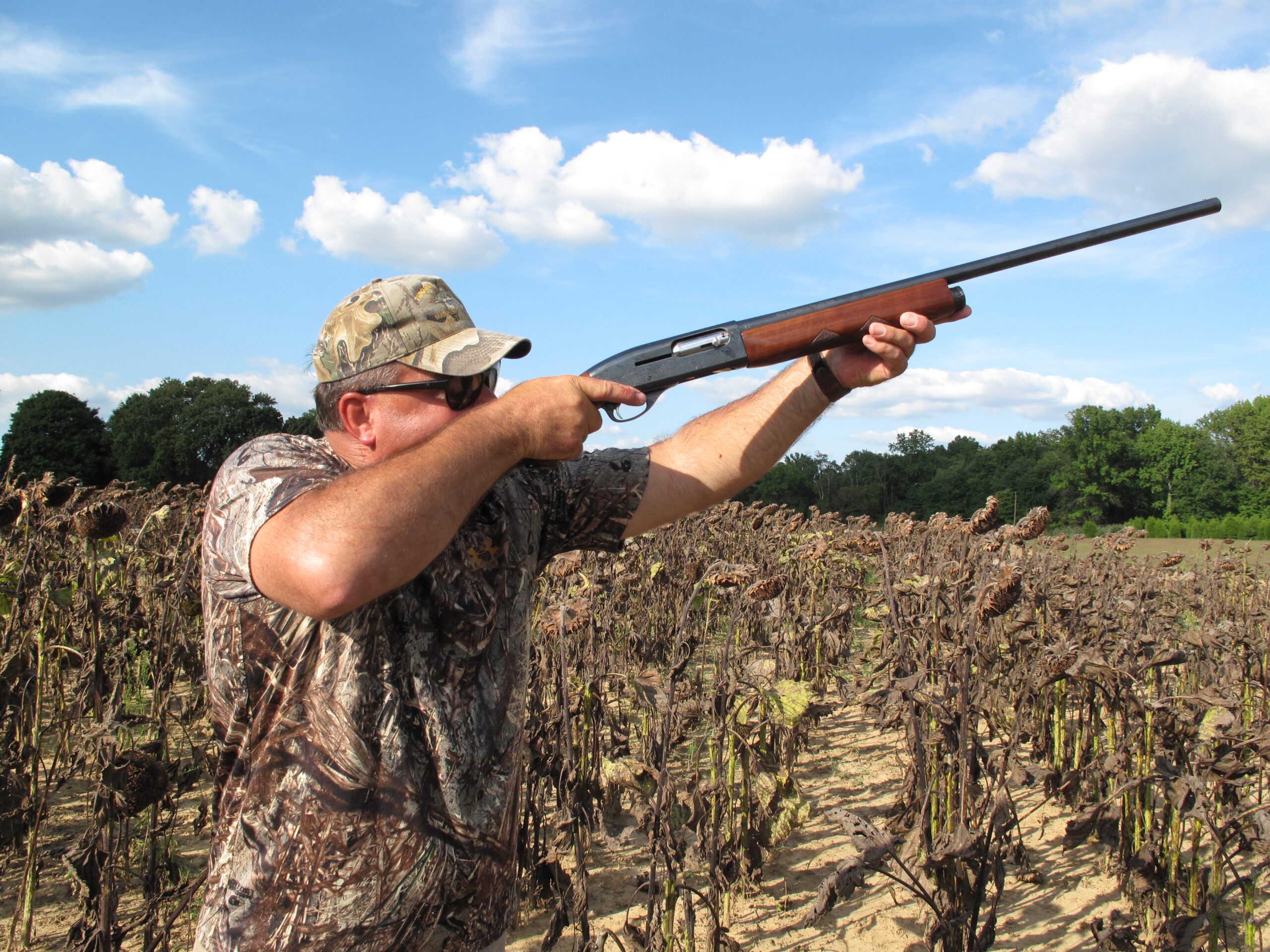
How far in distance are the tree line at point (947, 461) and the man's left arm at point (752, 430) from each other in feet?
98.2

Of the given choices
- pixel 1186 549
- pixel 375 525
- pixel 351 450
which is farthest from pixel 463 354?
pixel 1186 549

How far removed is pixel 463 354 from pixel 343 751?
795 mm

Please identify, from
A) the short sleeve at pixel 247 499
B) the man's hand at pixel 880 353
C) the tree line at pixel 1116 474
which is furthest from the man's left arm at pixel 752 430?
the tree line at pixel 1116 474

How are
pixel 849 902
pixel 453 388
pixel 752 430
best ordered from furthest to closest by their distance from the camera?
1. pixel 849 902
2. pixel 752 430
3. pixel 453 388

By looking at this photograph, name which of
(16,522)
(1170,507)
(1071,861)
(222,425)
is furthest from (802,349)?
(1170,507)

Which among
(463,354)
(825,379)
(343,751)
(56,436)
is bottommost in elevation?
(343,751)

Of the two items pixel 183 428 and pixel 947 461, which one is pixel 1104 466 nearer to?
pixel 947 461

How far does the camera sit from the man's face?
5.14 ft


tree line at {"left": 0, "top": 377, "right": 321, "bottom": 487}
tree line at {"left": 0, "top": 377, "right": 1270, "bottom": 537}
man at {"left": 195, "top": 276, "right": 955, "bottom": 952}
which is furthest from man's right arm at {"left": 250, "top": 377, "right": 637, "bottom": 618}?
tree line at {"left": 0, "top": 377, "right": 321, "bottom": 487}

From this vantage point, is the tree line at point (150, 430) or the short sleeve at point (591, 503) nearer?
the short sleeve at point (591, 503)

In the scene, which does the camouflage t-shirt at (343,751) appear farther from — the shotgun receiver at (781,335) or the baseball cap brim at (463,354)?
the shotgun receiver at (781,335)

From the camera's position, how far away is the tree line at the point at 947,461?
38406 millimetres

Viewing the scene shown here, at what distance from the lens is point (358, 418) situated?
159 centimetres

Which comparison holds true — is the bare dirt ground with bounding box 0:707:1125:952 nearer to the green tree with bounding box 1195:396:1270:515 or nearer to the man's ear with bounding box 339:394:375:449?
the man's ear with bounding box 339:394:375:449
